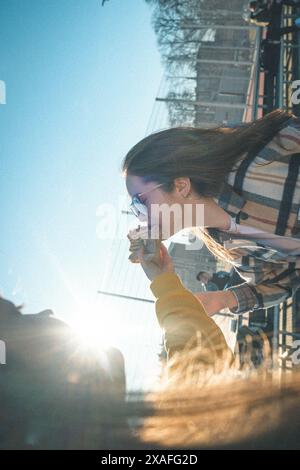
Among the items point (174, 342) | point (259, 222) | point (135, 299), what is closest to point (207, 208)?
point (259, 222)

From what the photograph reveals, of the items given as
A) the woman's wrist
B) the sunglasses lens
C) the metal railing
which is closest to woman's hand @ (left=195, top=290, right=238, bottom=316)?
the woman's wrist

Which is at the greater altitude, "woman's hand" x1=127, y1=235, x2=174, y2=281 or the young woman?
the young woman

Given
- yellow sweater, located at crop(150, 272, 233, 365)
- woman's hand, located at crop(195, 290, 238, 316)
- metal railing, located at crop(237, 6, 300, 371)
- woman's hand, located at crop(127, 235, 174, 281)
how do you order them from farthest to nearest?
metal railing, located at crop(237, 6, 300, 371) → woman's hand, located at crop(195, 290, 238, 316) → woman's hand, located at crop(127, 235, 174, 281) → yellow sweater, located at crop(150, 272, 233, 365)

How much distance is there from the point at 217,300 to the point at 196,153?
807 millimetres

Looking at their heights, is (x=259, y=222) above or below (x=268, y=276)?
above

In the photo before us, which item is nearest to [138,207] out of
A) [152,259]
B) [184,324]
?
[152,259]

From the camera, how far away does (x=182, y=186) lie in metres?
1.99

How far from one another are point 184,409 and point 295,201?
1429mm

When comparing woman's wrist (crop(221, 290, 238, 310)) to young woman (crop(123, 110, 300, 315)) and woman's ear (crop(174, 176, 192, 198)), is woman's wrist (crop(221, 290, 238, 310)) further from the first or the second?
woman's ear (crop(174, 176, 192, 198))

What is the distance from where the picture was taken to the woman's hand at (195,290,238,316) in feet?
7.08

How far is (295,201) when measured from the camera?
185 centimetres

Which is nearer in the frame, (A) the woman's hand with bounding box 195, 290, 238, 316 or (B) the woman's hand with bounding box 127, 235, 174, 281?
(B) the woman's hand with bounding box 127, 235, 174, 281

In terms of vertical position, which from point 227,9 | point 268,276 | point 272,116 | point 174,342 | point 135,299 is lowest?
point 135,299
